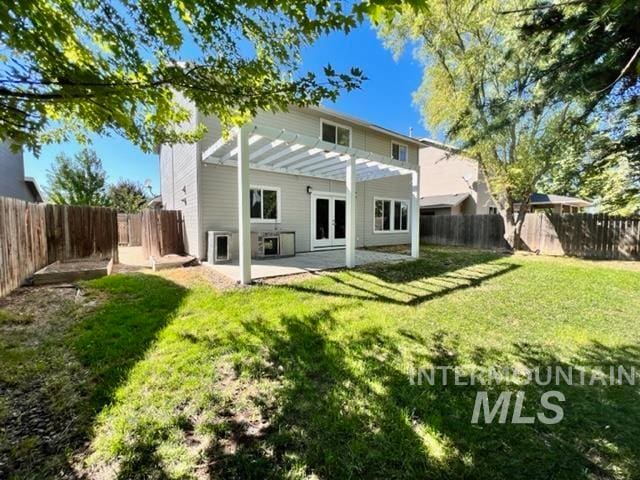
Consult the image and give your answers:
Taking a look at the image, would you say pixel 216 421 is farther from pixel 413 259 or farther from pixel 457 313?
pixel 413 259

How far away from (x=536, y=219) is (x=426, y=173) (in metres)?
10.1

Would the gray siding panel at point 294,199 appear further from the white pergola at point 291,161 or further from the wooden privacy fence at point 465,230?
the wooden privacy fence at point 465,230

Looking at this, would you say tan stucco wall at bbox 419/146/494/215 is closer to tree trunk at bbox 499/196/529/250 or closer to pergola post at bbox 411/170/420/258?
tree trunk at bbox 499/196/529/250

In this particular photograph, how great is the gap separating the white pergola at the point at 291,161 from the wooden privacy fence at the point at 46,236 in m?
3.49

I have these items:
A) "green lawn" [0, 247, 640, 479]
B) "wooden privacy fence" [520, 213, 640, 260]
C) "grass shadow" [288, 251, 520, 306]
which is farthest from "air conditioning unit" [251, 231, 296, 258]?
"wooden privacy fence" [520, 213, 640, 260]

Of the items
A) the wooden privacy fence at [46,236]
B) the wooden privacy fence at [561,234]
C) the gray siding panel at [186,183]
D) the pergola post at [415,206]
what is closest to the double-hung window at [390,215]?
the wooden privacy fence at [561,234]

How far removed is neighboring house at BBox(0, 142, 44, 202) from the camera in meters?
9.84

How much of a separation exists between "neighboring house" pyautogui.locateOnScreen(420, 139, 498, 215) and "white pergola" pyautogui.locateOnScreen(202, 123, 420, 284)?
32.6ft

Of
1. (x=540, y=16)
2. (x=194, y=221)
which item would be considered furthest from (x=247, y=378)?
(x=194, y=221)

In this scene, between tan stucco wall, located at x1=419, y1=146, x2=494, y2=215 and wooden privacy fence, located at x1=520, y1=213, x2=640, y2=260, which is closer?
wooden privacy fence, located at x1=520, y1=213, x2=640, y2=260

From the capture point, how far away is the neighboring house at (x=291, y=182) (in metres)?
6.96

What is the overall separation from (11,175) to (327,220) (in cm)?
1233

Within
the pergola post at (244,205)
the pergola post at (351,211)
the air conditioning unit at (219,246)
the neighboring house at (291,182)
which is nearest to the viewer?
the pergola post at (244,205)

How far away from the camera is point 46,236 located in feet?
22.1
